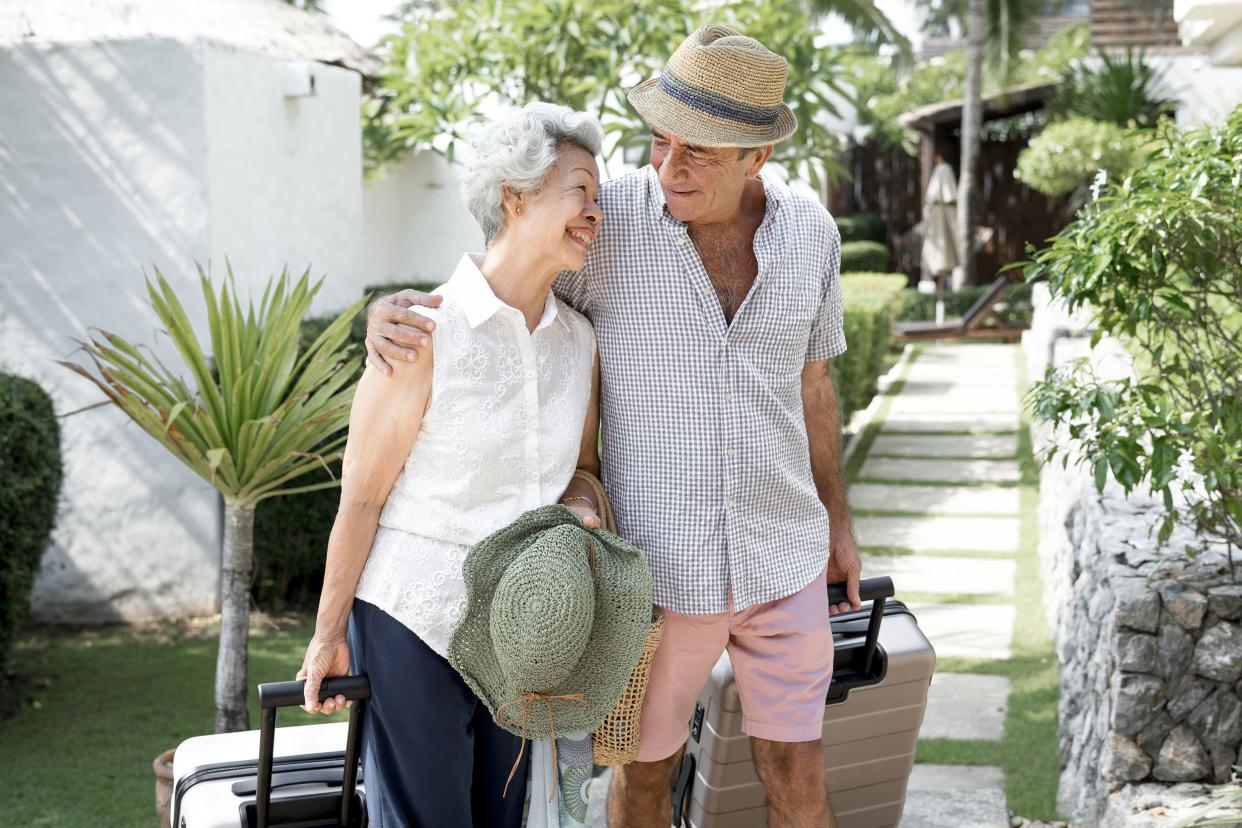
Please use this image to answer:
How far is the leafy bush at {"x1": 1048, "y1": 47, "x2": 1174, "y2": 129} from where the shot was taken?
1850 cm

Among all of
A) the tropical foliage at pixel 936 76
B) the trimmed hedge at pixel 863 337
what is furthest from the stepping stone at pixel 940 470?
the tropical foliage at pixel 936 76

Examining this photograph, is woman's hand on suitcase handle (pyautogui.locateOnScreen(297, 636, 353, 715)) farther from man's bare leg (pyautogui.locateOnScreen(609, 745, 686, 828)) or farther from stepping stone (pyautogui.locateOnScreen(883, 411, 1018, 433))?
stepping stone (pyautogui.locateOnScreen(883, 411, 1018, 433))

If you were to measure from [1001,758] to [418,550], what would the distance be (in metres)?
2.96

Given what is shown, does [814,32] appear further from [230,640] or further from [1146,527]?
[230,640]

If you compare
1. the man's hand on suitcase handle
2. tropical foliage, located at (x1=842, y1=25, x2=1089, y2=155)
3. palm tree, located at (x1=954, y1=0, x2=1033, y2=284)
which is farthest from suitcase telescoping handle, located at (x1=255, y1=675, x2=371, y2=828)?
tropical foliage, located at (x1=842, y1=25, x2=1089, y2=155)

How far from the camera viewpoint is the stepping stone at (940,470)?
9242 millimetres

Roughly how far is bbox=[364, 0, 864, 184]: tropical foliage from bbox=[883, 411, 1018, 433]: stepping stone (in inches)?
149

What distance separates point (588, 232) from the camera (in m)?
2.41

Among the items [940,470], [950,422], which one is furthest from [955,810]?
[950,422]

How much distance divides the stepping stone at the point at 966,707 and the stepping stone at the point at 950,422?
18.3 ft

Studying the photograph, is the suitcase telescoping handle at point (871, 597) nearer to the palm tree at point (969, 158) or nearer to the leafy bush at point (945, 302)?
the leafy bush at point (945, 302)

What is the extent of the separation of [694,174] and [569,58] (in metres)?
4.65

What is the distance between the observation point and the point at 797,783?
Answer: 2.76 meters

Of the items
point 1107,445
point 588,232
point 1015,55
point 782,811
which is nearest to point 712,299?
point 588,232
